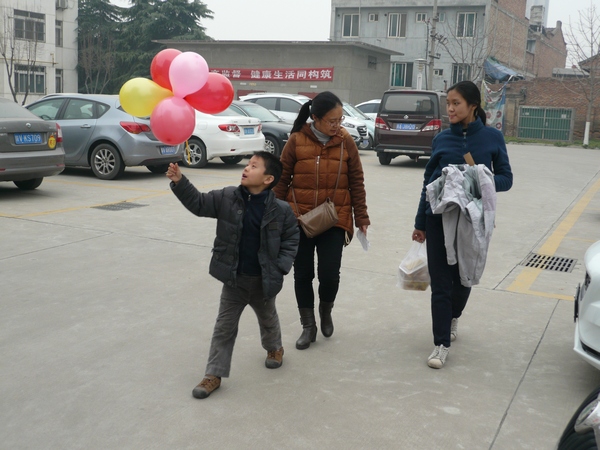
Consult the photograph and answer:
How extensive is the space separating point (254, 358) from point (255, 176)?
48.3 inches

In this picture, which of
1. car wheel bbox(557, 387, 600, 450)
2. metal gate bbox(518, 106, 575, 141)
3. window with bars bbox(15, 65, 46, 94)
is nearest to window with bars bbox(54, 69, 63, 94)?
window with bars bbox(15, 65, 46, 94)

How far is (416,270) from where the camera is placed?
179 inches

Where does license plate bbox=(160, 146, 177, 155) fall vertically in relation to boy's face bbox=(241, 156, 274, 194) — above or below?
below

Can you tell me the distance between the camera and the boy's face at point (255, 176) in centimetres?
373

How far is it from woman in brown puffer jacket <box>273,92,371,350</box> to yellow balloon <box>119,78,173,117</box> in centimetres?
97

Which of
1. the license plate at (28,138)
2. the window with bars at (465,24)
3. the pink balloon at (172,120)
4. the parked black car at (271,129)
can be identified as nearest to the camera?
the pink balloon at (172,120)

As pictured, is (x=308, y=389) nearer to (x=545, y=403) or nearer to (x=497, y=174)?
(x=545, y=403)

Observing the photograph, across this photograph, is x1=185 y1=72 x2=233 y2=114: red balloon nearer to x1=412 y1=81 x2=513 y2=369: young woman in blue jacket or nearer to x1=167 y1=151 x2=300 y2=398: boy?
x1=167 y1=151 x2=300 y2=398: boy

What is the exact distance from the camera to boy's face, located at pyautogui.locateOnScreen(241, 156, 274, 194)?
12.2 ft

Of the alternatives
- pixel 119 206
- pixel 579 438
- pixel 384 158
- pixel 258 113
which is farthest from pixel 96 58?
pixel 579 438

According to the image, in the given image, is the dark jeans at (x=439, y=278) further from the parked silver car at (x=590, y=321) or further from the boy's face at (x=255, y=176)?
the boy's face at (x=255, y=176)

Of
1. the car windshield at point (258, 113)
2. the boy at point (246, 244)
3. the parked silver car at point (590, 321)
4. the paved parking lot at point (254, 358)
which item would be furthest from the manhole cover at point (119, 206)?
the car windshield at point (258, 113)

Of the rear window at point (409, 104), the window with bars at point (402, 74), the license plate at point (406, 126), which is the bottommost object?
the license plate at point (406, 126)

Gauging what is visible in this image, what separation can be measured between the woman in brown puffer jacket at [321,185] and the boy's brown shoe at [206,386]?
2.75ft
